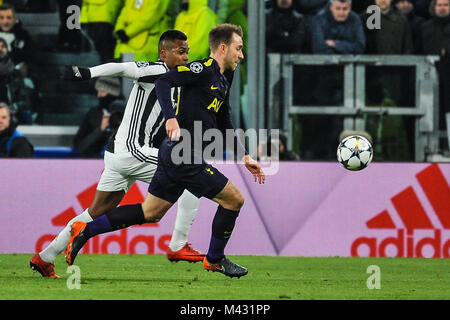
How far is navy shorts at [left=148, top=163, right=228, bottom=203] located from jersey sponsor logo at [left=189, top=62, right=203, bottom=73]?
675 mm

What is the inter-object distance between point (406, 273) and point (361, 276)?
1.93ft

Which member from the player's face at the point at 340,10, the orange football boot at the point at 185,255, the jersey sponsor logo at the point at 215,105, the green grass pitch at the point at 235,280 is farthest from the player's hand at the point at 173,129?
the player's face at the point at 340,10

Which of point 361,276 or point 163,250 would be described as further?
point 163,250

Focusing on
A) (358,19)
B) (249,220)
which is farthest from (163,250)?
(358,19)

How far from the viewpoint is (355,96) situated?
38.1 feet

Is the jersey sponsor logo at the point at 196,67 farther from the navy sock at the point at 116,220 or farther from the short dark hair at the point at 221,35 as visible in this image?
the navy sock at the point at 116,220

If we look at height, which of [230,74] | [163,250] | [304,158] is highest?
[230,74]

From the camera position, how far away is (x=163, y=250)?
34.1 feet

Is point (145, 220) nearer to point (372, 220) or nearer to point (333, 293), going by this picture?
point (333, 293)

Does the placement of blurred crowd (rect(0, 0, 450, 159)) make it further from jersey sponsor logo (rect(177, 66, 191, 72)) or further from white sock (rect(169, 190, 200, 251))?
jersey sponsor logo (rect(177, 66, 191, 72))

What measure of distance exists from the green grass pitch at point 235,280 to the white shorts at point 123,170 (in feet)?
2.27

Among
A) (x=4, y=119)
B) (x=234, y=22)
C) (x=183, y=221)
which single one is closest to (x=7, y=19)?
(x=4, y=119)

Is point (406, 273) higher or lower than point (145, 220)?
lower
